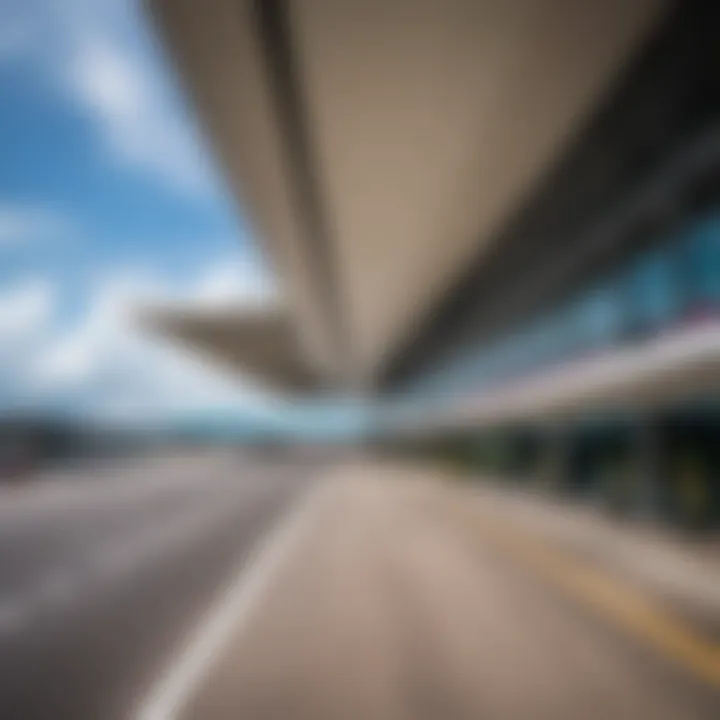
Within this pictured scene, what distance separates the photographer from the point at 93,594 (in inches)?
316

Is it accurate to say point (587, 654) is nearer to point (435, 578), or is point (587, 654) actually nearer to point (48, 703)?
point (48, 703)

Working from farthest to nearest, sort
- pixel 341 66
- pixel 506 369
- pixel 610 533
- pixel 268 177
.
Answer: pixel 506 369, pixel 610 533, pixel 268 177, pixel 341 66

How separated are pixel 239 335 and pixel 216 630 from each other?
3574cm

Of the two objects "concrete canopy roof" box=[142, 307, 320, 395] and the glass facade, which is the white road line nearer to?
the glass facade

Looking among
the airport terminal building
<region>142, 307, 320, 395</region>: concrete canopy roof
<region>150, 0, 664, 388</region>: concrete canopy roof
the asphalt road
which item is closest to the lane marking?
the airport terminal building

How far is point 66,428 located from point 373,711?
1.95 m

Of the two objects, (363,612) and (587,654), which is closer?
(587,654)

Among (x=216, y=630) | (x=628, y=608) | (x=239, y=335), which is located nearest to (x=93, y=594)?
(x=216, y=630)

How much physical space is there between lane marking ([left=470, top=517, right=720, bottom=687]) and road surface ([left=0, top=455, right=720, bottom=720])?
0.03 m

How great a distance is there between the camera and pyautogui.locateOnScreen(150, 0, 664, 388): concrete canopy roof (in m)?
7.13

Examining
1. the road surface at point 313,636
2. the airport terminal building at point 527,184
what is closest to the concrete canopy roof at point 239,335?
the airport terminal building at point 527,184

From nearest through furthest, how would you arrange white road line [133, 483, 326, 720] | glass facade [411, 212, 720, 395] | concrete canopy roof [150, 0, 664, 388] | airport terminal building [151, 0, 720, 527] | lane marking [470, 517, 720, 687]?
white road line [133, 483, 326, 720]
lane marking [470, 517, 720, 687]
concrete canopy roof [150, 0, 664, 388]
airport terminal building [151, 0, 720, 527]
glass facade [411, 212, 720, 395]

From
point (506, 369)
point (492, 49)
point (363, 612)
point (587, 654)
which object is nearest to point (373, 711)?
point (587, 654)

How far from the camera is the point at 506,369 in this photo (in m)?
30.8
